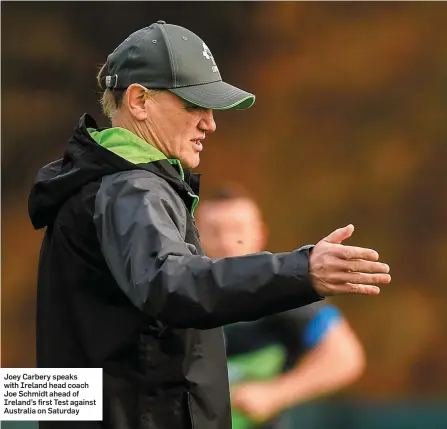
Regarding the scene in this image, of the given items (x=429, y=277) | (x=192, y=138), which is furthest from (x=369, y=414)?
(x=192, y=138)

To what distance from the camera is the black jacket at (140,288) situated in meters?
1.29

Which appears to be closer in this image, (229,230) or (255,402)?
(255,402)

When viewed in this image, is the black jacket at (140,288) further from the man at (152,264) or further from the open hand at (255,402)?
the open hand at (255,402)

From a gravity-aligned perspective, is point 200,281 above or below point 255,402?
below

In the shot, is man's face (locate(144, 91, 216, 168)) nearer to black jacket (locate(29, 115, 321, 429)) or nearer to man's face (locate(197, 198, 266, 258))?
black jacket (locate(29, 115, 321, 429))

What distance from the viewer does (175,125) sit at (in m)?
1.58

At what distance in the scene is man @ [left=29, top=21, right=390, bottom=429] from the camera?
129 centimetres

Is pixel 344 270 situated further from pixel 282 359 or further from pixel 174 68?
pixel 282 359

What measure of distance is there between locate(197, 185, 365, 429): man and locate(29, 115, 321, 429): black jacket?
117 cm

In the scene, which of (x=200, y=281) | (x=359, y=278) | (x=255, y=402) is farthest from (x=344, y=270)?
(x=255, y=402)

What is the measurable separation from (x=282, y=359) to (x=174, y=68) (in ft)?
4.70
